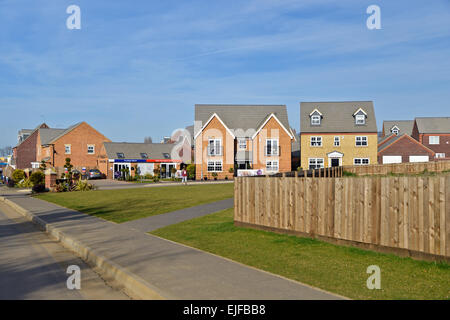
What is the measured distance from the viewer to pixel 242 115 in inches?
2207

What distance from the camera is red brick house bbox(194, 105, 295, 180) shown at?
173ft

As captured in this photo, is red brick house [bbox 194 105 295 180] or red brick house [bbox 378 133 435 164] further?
red brick house [bbox 378 133 435 164]

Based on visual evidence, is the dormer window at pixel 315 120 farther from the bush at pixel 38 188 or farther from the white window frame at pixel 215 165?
the bush at pixel 38 188

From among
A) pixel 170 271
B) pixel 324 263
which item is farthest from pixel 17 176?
pixel 324 263

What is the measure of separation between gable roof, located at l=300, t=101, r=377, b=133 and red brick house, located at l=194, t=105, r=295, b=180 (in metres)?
2.91

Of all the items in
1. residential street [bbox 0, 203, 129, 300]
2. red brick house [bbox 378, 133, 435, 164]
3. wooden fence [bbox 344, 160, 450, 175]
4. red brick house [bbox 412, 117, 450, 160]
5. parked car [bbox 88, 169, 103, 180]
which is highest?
red brick house [bbox 412, 117, 450, 160]

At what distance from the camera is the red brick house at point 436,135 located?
74812 mm

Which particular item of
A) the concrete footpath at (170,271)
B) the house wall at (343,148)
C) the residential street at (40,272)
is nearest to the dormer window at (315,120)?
the house wall at (343,148)

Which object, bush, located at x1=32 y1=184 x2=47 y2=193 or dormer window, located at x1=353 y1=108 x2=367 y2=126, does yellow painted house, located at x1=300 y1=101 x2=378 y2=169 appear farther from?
bush, located at x1=32 y1=184 x2=47 y2=193

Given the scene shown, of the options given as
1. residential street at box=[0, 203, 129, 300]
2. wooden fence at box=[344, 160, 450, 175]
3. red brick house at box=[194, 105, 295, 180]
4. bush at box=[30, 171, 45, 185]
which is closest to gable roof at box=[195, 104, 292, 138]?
red brick house at box=[194, 105, 295, 180]

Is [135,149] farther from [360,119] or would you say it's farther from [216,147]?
[360,119]

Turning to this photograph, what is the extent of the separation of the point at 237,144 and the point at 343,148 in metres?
13.4

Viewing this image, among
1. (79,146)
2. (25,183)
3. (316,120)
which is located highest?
(316,120)
